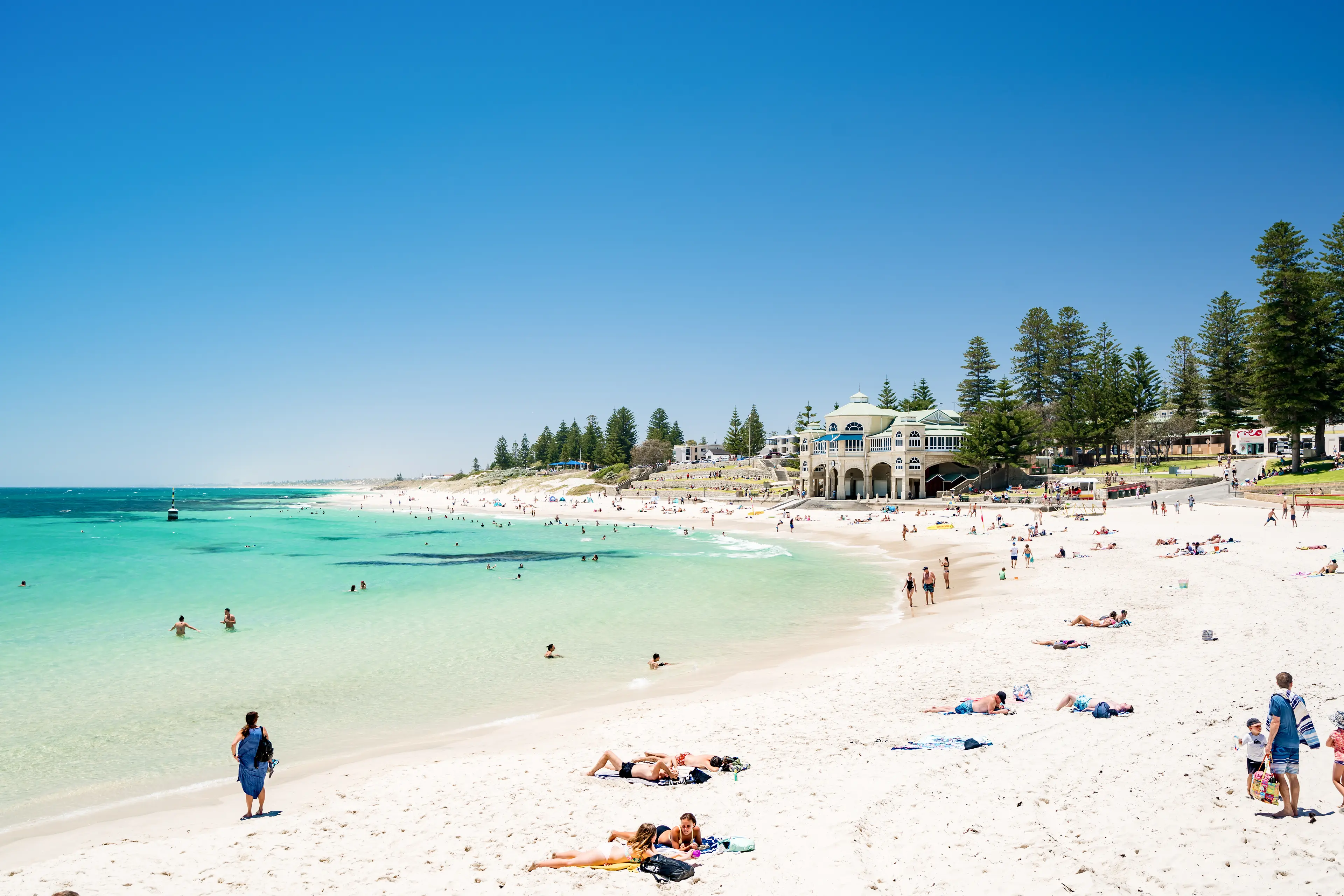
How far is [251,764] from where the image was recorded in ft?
26.3

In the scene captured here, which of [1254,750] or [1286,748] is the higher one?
[1286,748]

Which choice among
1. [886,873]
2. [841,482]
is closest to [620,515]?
[841,482]

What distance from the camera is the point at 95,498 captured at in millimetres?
162875

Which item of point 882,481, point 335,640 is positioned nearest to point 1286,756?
point 335,640

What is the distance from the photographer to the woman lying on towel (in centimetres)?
620

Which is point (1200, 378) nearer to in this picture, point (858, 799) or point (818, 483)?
point (818, 483)

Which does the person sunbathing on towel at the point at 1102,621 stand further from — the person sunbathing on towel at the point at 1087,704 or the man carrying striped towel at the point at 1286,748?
the man carrying striped towel at the point at 1286,748

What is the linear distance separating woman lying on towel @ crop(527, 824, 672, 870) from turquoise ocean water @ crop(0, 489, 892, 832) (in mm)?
3795

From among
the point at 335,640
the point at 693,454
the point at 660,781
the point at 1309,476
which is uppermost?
the point at 693,454

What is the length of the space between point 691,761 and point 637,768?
26.1 inches

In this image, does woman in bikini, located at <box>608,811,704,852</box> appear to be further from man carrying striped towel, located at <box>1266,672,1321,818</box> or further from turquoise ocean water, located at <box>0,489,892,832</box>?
man carrying striped towel, located at <box>1266,672,1321,818</box>

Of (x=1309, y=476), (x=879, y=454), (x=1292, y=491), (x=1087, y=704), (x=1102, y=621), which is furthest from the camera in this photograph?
(x=879, y=454)

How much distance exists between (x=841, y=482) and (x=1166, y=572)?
41.2m

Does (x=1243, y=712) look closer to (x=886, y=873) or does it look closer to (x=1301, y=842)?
(x=1301, y=842)
